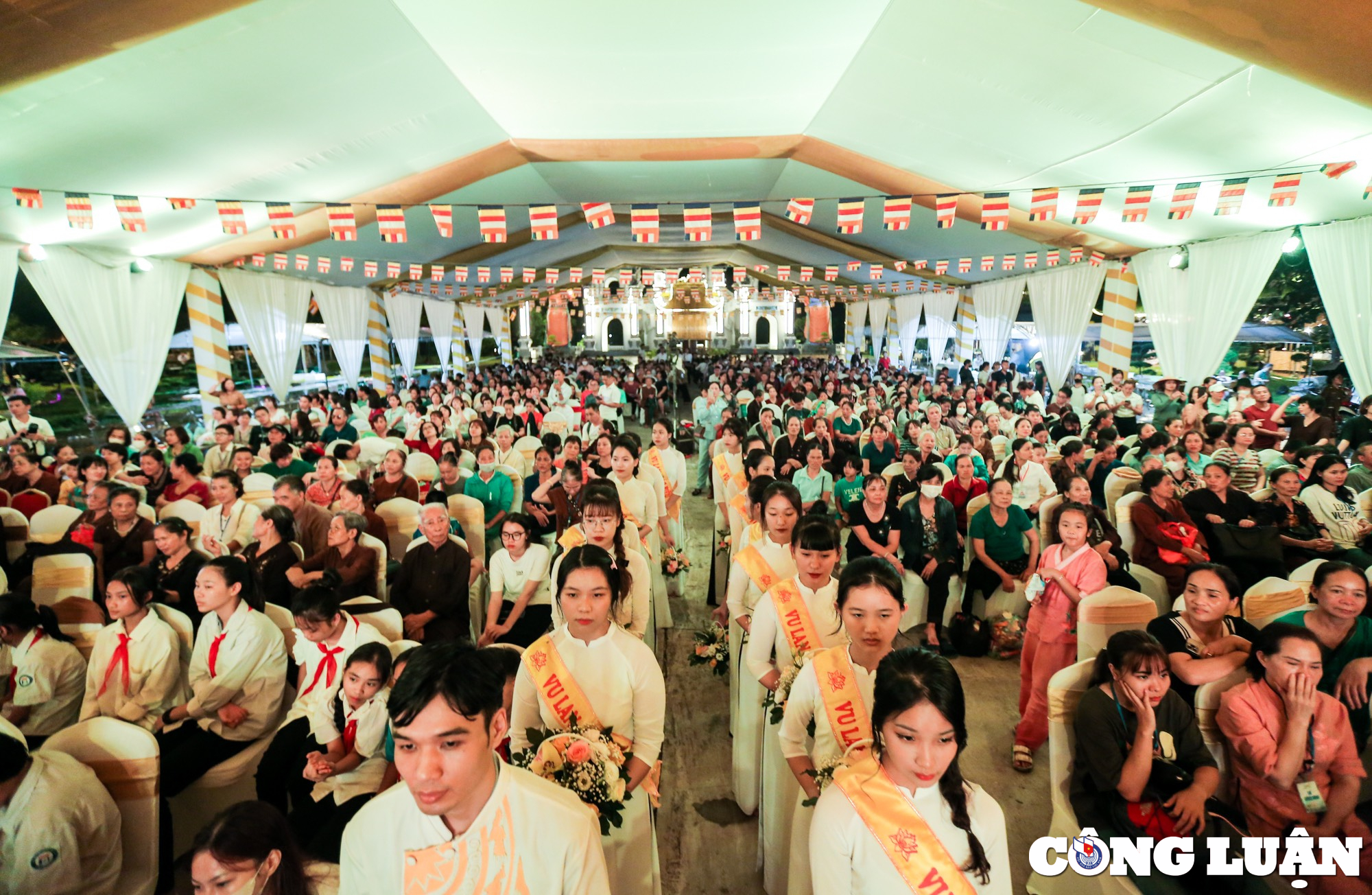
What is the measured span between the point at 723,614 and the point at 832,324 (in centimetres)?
4765

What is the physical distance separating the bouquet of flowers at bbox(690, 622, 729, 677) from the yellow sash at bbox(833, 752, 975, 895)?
2083mm

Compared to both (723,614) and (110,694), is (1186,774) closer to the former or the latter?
(723,614)

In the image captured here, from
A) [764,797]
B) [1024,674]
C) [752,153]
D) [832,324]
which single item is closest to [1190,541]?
[1024,674]

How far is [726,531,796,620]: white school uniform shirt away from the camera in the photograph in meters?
3.57

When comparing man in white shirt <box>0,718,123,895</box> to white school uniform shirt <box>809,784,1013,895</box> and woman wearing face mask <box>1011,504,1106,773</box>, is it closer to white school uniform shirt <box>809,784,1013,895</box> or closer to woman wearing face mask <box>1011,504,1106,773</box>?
white school uniform shirt <box>809,784,1013,895</box>

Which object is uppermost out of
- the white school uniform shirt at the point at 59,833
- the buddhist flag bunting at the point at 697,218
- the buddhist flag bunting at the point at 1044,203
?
the buddhist flag bunting at the point at 697,218

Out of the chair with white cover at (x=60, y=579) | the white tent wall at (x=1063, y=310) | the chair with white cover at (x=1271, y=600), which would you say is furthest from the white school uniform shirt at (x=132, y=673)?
the white tent wall at (x=1063, y=310)

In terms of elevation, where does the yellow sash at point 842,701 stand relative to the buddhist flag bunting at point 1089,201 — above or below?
below

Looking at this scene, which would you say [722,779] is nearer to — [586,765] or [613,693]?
[613,693]

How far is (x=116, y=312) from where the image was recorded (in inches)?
366

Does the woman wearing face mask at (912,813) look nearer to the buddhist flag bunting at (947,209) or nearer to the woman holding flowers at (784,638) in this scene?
the woman holding flowers at (784,638)

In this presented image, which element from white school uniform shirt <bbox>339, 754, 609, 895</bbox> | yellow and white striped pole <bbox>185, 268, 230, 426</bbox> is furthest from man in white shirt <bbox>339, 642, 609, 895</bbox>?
yellow and white striped pole <bbox>185, 268, 230, 426</bbox>

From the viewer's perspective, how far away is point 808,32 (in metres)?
6.41

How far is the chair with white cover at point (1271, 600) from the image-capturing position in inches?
138
